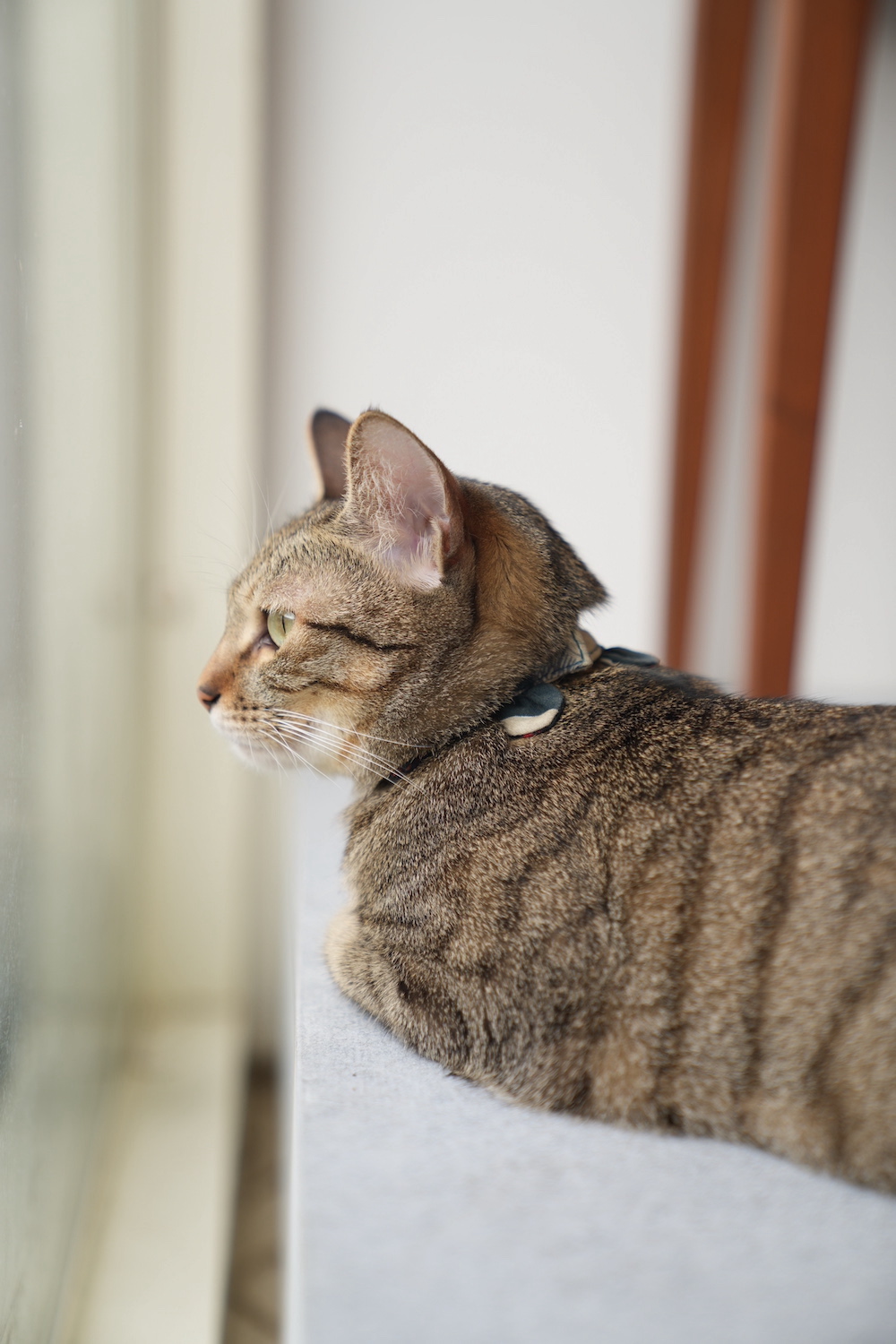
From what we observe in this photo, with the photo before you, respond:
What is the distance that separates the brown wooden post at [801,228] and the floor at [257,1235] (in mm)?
1326

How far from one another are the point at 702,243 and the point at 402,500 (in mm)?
1093

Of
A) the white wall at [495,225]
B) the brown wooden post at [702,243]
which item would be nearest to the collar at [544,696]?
the white wall at [495,225]

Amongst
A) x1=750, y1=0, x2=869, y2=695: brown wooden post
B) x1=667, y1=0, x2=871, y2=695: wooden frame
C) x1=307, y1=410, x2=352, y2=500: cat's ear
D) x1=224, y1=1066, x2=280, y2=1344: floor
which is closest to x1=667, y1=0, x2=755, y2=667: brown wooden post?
x1=667, y1=0, x2=871, y2=695: wooden frame

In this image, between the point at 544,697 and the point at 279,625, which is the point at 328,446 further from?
the point at 544,697

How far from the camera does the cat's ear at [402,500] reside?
0.74 m

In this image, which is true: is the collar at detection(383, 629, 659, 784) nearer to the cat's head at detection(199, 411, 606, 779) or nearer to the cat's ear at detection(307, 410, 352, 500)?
the cat's head at detection(199, 411, 606, 779)

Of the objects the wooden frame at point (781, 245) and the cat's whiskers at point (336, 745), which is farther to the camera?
the wooden frame at point (781, 245)

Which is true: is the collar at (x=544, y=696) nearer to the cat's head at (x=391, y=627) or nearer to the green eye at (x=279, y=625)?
the cat's head at (x=391, y=627)

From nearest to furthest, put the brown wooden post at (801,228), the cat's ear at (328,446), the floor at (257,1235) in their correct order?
1. the cat's ear at (328,446)
2. the brown wooden post at (801,228)
3. the floor at (257,1235)

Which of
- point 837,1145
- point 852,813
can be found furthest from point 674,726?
point 837,1145

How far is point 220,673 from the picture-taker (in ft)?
2.84

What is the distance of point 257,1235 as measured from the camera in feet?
5.18

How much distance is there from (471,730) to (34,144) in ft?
2.13

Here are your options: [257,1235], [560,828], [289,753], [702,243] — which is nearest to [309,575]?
[289,753]
